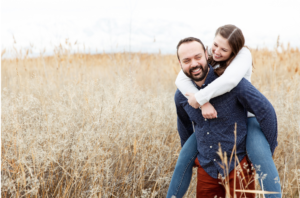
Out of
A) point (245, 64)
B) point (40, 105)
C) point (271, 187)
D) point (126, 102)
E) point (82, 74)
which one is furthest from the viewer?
point (82, 74)

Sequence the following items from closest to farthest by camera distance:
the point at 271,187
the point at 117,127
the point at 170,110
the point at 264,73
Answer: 1. the point at 271,187
2. the point at 117,127
3. the point at 170,110
4. the point at 264,73

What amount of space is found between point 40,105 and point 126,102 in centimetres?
99

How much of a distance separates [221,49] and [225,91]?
0.36m

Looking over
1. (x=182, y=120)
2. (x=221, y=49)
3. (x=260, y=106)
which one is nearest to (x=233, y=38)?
(x=221, y=49)

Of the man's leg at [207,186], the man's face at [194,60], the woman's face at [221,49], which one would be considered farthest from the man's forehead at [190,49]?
the man's leg at [207,186]

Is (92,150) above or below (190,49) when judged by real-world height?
below

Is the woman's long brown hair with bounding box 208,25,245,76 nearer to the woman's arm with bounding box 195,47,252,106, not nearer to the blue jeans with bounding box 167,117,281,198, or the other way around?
A: the woman's arm with bounding box 195,47,252,106

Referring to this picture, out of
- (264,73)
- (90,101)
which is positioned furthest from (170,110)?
(264,73)

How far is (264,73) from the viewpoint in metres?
4.97

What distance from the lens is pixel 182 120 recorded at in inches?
66.1

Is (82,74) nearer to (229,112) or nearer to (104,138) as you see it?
(104,138)

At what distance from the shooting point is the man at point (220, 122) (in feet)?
4.19

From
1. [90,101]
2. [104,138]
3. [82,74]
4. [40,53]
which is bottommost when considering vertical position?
[104,138]

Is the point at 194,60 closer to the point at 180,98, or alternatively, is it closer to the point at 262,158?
the point at 180,98
